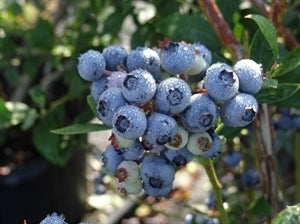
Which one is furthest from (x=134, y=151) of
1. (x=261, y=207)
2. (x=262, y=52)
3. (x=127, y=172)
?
(x=261, y=207)

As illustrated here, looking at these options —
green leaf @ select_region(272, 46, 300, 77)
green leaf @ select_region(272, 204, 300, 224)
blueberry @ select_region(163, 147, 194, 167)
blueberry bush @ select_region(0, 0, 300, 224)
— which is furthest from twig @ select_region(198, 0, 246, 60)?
green leaf @ select_region(272, 204, 300, 224)

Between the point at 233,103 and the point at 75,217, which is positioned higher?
the point at 233,103

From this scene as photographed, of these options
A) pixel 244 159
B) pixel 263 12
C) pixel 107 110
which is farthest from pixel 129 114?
pixel 244 159

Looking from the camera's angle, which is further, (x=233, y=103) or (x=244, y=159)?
(x=244, y=159)

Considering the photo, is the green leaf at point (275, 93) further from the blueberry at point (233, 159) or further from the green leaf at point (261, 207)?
the blueberry at point (233, 159)

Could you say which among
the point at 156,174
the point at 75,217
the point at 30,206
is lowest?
the point at 75,217

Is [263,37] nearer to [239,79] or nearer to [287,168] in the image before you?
[239,79]

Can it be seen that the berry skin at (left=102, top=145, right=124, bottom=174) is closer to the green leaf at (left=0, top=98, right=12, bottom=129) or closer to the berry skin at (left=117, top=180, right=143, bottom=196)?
the berry skin at (left=117, top=180, right=143, bottom=196)
